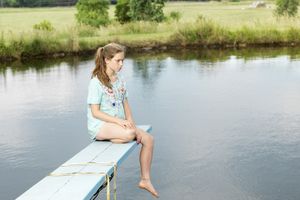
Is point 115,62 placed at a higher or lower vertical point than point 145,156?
higher

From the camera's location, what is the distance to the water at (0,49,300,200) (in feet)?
19.6

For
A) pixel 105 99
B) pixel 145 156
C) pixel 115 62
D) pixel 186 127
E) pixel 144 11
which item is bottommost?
pixel 186 127

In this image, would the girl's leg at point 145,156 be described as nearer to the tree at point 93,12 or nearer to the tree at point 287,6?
the tree at point 93,12

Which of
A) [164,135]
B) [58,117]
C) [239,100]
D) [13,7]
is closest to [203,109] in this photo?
[239,100]

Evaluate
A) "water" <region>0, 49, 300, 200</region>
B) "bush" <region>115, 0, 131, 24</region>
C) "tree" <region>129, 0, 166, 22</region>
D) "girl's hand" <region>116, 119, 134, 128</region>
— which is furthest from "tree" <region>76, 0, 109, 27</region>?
"girl's hand" <region>116, 119, 134, 128</region>

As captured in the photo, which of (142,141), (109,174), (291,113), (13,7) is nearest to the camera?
(109,174)

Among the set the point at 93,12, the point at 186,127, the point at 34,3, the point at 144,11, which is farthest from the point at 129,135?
the point at 34,3

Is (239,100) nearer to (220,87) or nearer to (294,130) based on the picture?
(220,87)

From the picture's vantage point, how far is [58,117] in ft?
31.1

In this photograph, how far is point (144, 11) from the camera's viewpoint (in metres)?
28.8

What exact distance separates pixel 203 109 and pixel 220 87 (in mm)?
2569

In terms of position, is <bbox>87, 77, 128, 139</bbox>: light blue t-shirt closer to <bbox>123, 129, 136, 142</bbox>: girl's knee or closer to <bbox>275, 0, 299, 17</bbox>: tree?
<bbox>123, 129, 136, 142</bbox>: girl's knee

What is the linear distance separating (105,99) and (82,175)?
3.96 feet

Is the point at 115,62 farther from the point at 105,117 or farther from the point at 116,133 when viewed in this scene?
the point at 116,133
